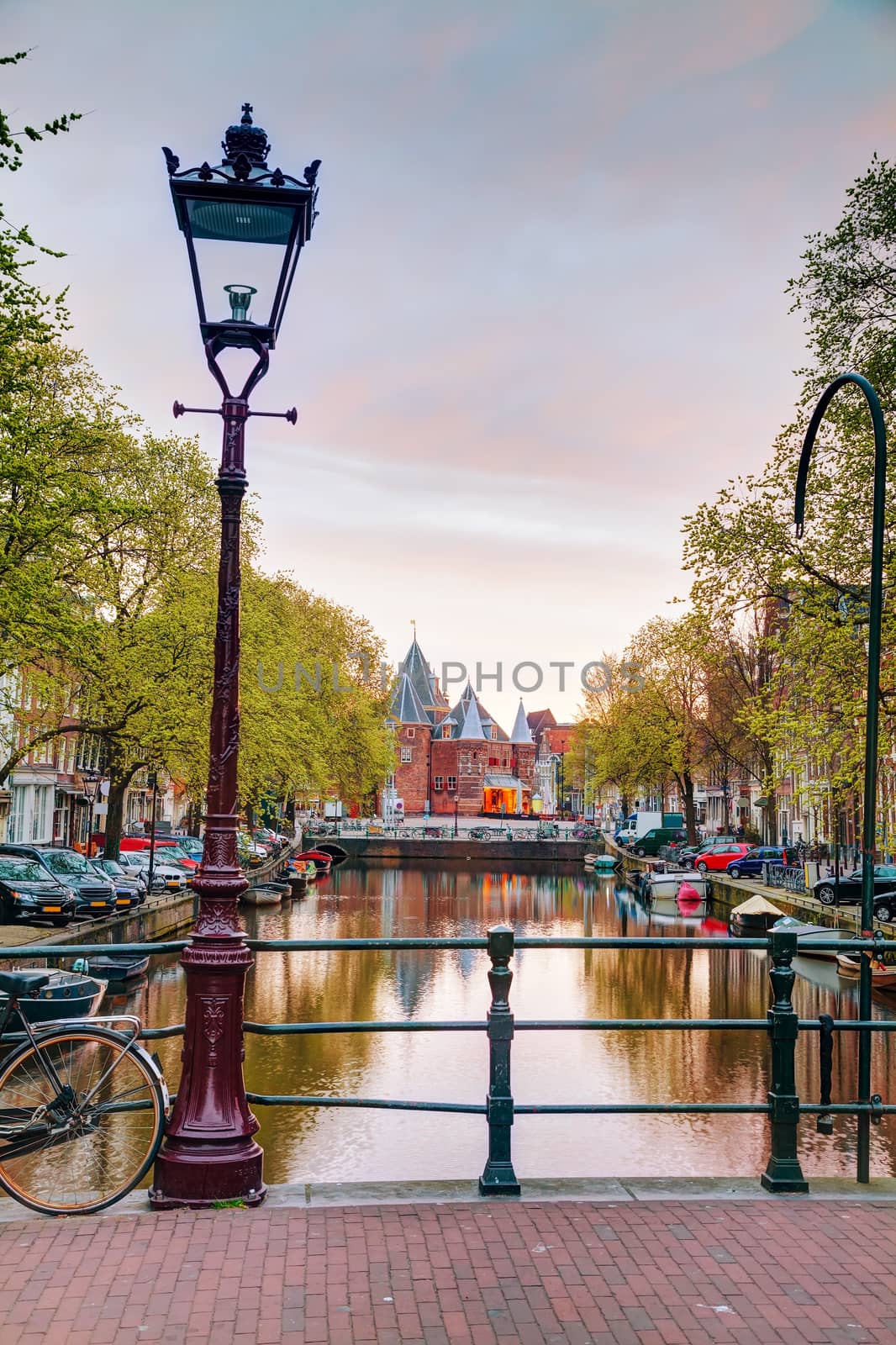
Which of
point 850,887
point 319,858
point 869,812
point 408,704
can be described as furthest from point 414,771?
point 869,812

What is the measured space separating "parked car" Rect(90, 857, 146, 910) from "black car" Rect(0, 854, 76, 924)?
228cm

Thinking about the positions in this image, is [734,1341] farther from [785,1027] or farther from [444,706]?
[444,706]

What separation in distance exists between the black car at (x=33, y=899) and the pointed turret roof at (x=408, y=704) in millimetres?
91556

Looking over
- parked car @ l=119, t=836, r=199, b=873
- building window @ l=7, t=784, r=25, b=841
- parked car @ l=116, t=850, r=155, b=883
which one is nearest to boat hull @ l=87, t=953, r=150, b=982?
parked car @ l=116, t=850, r=155, b=883

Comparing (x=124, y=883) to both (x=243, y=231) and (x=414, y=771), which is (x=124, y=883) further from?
(x=414, y=771)

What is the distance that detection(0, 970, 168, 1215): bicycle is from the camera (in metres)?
5.62

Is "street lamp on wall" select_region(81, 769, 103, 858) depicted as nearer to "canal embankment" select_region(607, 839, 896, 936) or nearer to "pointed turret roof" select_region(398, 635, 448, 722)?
"canal embankment" select_region(607, 839, 896, 936)

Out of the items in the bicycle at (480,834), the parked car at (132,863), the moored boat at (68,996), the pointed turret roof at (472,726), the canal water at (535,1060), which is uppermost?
the pointed turret roof at (472,726)

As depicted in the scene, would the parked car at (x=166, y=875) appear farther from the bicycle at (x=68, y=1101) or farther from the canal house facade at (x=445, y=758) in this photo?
the canal house facade at (x=445, y=758)

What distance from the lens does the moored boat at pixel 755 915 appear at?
36.1 meters

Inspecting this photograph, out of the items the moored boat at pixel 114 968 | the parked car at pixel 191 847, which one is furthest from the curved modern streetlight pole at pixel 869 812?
the parked car at pixel 191 847

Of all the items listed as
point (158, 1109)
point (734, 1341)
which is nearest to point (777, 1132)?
point (734, 1341)

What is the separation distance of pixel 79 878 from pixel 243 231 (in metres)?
26.2

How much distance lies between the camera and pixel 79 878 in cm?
2992
